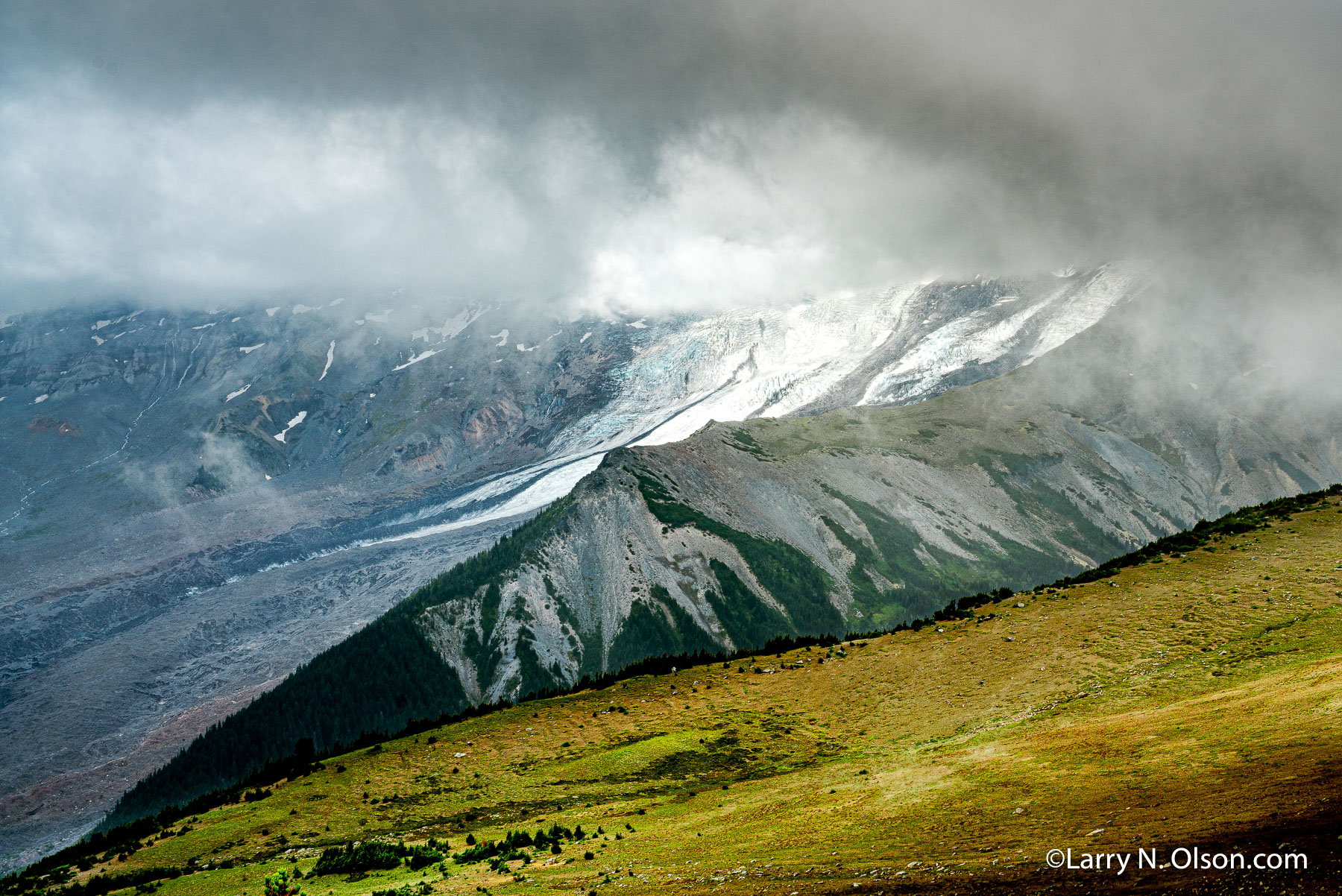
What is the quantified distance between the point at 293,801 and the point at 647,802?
22964 millimetres

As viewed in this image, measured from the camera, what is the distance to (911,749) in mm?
41281

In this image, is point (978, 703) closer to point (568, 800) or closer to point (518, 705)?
point (568, 800)

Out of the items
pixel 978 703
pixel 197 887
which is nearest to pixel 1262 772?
pixel 978 703

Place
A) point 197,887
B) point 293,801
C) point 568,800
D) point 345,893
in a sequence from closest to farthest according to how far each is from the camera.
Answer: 1. point 345,893
2. point 197,887
3. point 568,800
4. point 293,801

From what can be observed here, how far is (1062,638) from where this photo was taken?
51312mm

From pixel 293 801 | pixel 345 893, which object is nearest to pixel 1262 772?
pixel 345 893

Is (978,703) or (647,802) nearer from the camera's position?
(647,802)

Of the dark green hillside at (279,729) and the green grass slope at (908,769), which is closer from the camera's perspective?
the green grass slope at (908,769)

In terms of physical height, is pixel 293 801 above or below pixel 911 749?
above

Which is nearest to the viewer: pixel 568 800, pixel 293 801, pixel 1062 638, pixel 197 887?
pixel 197 887

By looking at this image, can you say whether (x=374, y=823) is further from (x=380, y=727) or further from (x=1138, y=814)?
(x=380, y=727)

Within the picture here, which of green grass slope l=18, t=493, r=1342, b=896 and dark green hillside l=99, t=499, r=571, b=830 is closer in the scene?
green grass slope l=18, t=493, r=1342, b=896

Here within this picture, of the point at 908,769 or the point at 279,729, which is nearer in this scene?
the point at 908,769

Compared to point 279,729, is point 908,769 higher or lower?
lower
